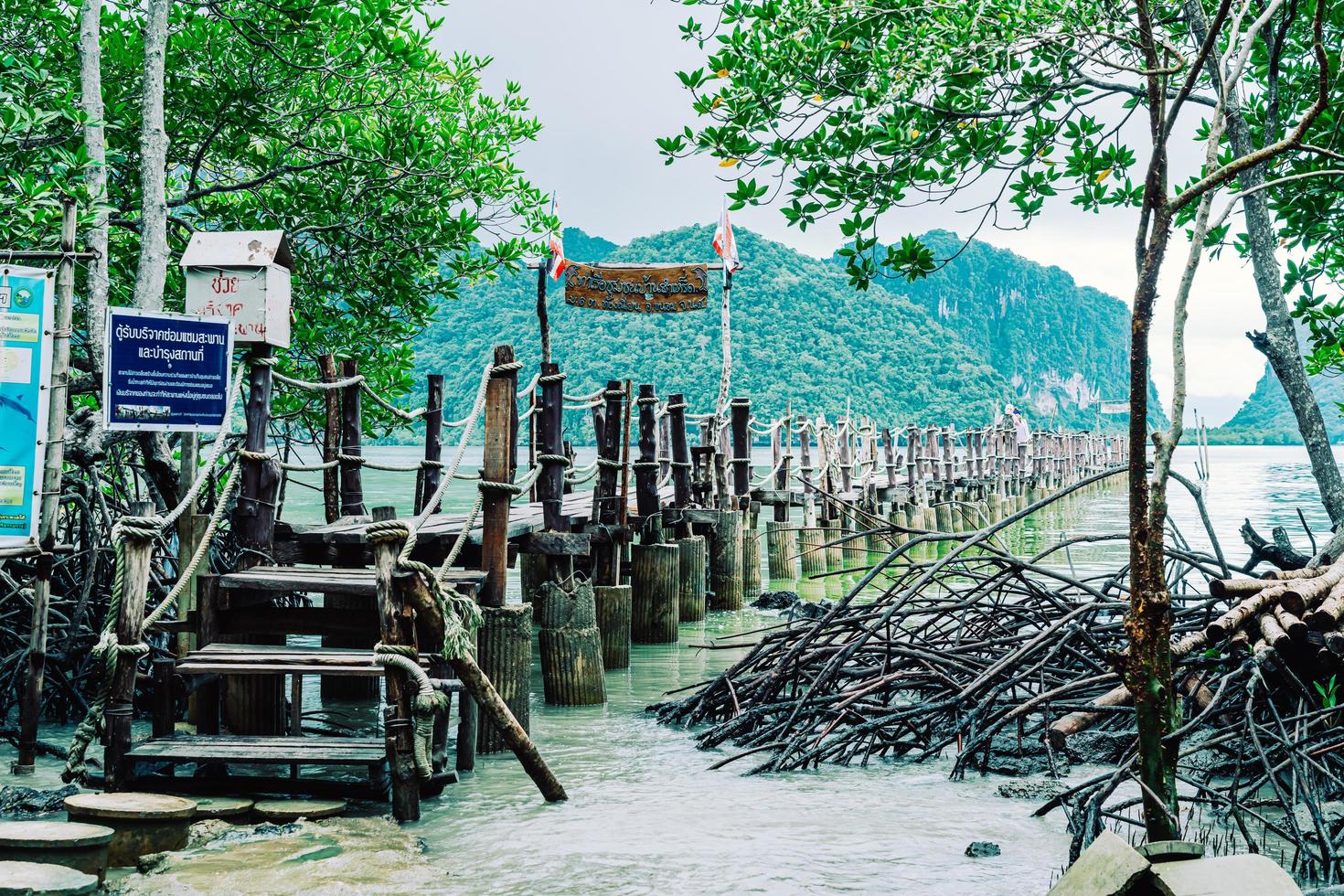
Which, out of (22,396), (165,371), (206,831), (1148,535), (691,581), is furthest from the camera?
(691,581)

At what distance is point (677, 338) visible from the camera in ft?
197

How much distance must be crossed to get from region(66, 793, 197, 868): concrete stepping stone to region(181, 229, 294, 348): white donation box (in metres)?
2.49

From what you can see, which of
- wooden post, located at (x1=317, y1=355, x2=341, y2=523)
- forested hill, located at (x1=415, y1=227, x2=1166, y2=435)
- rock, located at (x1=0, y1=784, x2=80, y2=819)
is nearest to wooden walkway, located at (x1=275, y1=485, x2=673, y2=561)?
wooden post, located at (x1=317, y1=355, x2=341, y2=523)

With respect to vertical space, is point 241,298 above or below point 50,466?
above

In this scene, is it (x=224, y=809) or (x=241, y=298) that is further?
(x=241, y=298)

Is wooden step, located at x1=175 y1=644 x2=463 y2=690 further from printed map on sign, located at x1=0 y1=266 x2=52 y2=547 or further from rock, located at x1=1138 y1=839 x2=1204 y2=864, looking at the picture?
rock, located at x1=1138 y1=839 x2=1204 y2=864

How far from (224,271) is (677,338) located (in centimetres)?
5424

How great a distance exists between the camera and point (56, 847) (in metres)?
3.83

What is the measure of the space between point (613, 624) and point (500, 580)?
9.32 ft

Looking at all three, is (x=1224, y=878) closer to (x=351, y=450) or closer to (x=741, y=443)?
(x=351, y=450)

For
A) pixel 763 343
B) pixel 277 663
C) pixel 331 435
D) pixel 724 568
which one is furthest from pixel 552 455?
pixel 763 343

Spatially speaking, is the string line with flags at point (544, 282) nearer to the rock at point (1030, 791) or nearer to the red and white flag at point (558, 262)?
the red and white flag at point (558, 262)

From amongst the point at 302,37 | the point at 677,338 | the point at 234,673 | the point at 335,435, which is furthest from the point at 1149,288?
the point at 677,338

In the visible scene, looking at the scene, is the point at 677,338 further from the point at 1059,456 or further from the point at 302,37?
the point at 302,37
